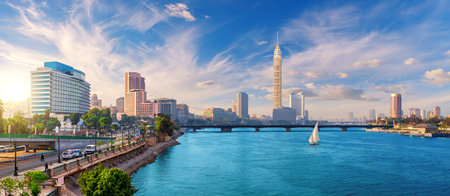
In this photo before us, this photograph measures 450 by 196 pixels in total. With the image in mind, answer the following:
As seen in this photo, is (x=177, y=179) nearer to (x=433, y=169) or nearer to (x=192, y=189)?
(x=192, y=189)

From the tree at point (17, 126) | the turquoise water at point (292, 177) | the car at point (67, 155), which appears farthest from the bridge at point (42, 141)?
the turquoise water at point (292, 177)

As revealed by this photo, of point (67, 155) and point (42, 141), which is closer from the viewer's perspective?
point (67, 155)

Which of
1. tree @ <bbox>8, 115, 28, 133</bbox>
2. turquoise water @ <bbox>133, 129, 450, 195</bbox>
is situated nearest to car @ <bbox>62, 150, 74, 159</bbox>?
turquoise water @ <bbox>133, 129, 450, 195</bbox>

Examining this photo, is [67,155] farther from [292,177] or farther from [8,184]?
[292,177]

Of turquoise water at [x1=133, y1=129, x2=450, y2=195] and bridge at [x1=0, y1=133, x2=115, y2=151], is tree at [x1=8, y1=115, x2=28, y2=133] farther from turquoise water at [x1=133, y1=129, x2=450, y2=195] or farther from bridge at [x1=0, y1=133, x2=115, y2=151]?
turquoise water at [x1=133, y1=129, x2=450, y2=195]

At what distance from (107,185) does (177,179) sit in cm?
3877

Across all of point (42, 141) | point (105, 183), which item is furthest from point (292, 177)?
point (42, 141)

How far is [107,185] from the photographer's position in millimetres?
26312

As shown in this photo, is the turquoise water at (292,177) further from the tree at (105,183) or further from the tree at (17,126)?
the tree at (17,126)

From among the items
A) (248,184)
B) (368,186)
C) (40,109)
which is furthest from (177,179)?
(40,109)

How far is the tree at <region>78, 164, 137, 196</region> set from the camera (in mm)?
26312

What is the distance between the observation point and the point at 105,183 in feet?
86.3

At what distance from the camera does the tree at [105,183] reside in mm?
26312

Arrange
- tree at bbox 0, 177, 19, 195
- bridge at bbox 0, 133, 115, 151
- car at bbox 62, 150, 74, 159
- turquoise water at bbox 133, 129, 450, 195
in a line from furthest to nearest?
bridge at bbox 0, 133, 115, 151 → car at bbox 62, 150, 74, 159 → turquoise water at bbox 133, 129, 450, 195 → tree at bbox 0, 177, 19, 195
